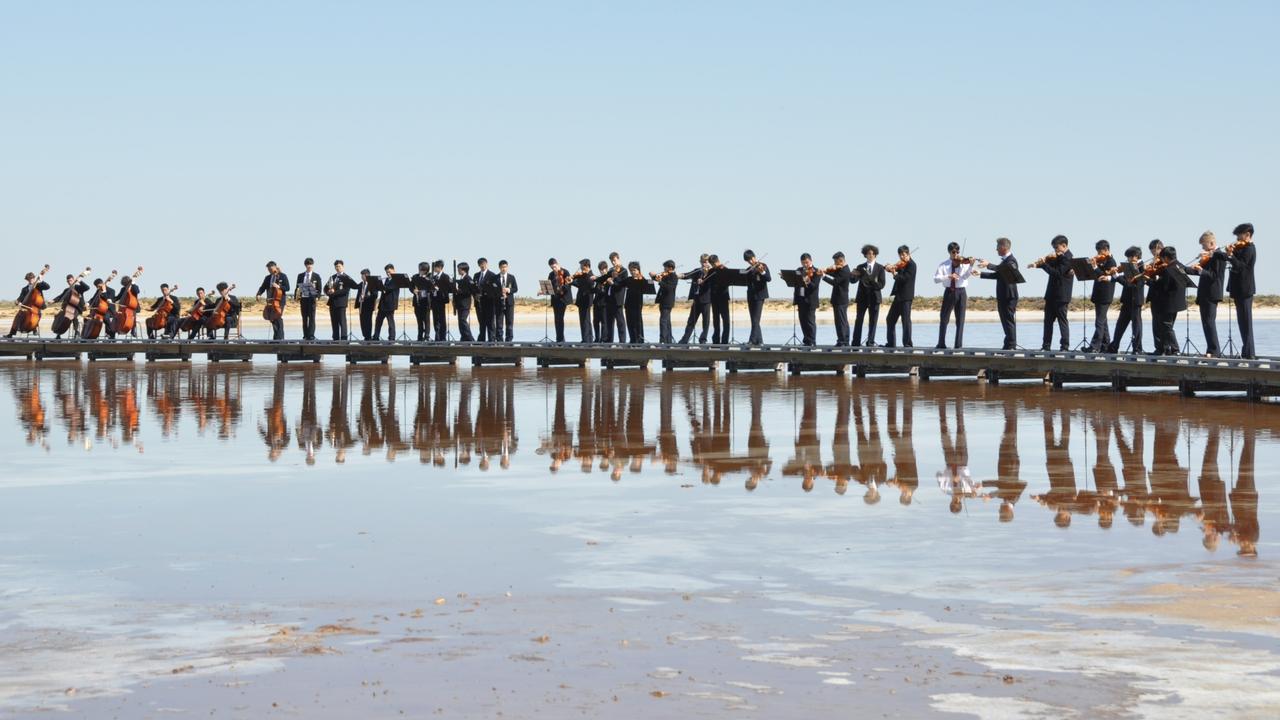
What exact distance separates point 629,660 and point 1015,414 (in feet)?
40.7

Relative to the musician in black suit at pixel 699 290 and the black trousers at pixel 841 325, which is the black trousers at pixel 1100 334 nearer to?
the black trousers at pixel 841 325

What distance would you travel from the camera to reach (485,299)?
35.7 m

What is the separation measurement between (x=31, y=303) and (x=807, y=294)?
1891 centimetres

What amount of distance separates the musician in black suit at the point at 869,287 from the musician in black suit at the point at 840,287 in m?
0.23

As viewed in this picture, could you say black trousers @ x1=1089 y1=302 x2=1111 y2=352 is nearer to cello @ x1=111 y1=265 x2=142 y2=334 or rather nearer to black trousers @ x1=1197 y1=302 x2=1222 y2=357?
black trousers @ x1=1197 y1=302 x2=1222 y2=357

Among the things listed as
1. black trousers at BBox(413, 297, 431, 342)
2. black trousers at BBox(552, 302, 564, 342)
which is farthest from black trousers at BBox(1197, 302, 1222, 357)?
black trousers at BBox(413, 297, 431, 342)

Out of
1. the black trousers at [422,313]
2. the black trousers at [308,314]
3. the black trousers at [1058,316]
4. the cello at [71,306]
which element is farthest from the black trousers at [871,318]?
the cello at [71,306]

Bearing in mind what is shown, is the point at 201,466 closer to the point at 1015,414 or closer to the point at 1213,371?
the point at 1015,414

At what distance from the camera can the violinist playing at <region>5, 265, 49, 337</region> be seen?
40.1 meters

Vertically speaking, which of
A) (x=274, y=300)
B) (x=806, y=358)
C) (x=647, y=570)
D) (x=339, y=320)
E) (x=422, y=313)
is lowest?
(x=647, y=570)

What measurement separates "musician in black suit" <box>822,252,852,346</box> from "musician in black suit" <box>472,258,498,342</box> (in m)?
8.03

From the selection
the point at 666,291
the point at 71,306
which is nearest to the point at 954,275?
the point at 666,291

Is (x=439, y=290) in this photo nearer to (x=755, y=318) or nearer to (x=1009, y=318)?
(x=755, y=318)

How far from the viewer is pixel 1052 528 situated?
9805 millimetres
